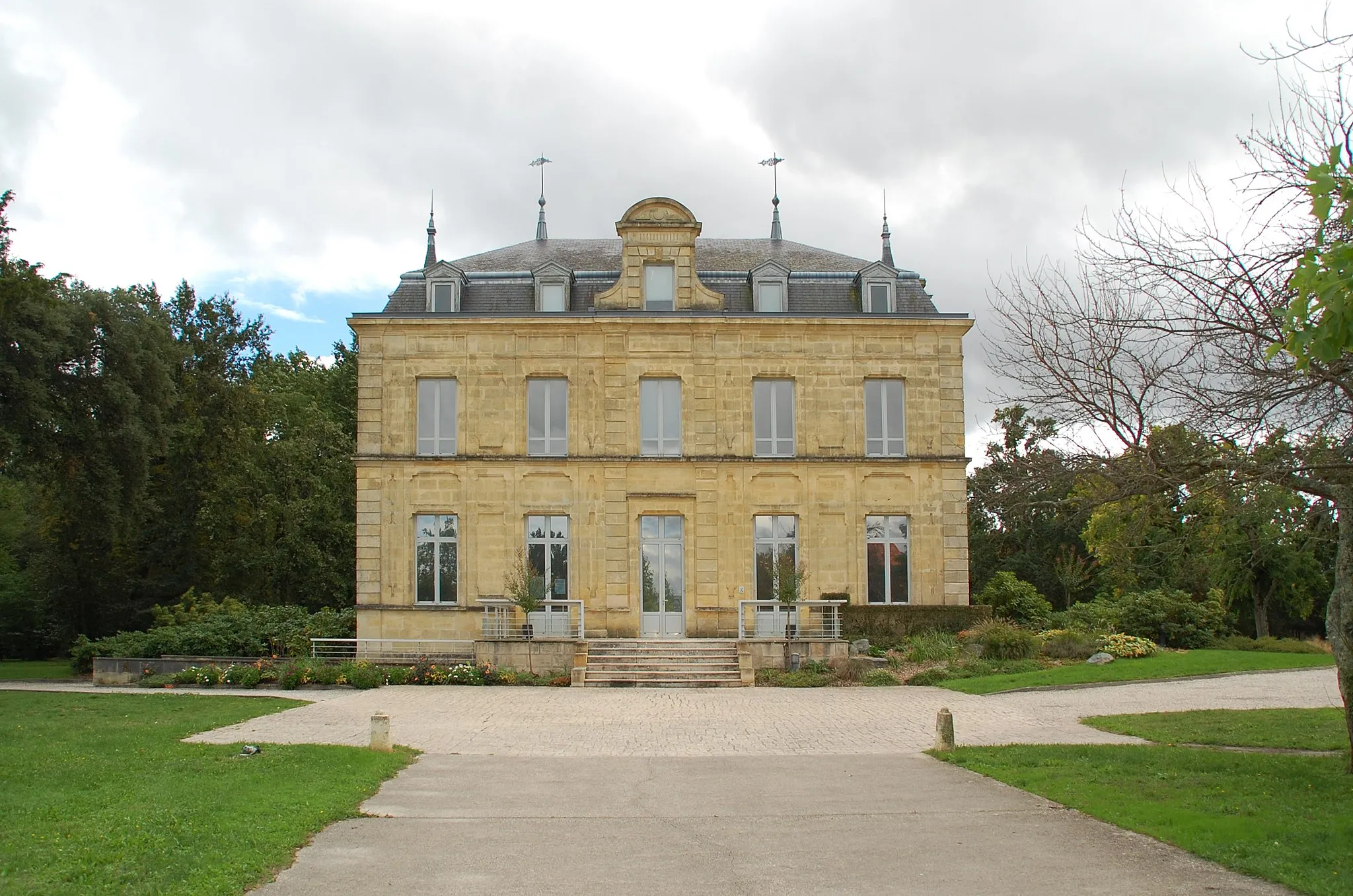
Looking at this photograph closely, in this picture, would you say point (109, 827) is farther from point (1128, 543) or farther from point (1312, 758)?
point (1312, 758)

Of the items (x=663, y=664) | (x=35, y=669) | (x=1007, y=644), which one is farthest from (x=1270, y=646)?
(x=35, y=669)

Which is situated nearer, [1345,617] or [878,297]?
[1345,617]

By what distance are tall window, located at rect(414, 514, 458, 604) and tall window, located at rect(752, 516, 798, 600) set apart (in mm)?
7507

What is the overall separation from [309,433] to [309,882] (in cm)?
3536

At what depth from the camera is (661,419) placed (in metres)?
28.9

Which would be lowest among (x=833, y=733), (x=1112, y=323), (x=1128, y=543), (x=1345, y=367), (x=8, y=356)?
(x=833, y=733)

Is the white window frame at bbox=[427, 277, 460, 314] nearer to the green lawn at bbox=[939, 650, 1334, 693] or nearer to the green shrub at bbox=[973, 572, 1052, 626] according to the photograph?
the green lawn at bbox=[939, 650, 1334, 693]

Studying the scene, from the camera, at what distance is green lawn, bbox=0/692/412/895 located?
749cm

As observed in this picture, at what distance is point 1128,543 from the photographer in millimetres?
11547

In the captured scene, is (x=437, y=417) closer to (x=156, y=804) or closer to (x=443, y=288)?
(x=443, y=288)

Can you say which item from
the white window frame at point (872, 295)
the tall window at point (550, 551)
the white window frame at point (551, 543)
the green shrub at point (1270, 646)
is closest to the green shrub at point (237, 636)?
the tall window at point (550, 551)

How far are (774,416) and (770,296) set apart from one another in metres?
3.17

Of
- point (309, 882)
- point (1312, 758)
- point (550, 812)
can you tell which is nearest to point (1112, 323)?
point (1312, 758)

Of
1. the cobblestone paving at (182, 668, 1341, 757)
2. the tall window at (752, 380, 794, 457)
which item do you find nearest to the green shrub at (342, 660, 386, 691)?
the cobblestone paving at (182, 668, 1341, 757)
